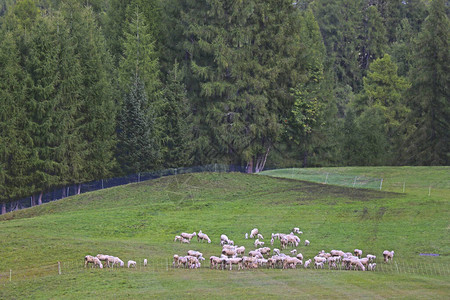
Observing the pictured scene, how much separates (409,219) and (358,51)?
329 ft

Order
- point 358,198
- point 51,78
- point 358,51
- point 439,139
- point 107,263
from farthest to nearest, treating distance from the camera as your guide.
A: point 358,51
point 439,139
point 51,78
point 358,198
point 107,263

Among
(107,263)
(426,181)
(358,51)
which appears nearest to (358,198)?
(426,181)

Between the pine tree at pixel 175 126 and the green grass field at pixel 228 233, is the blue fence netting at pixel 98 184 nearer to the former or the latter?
the pine tree at pixel 175 126

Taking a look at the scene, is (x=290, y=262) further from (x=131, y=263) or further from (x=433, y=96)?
(x=433, y=96)

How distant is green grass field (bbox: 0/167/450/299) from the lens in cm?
3338

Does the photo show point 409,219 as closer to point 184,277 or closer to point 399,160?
point 184,277

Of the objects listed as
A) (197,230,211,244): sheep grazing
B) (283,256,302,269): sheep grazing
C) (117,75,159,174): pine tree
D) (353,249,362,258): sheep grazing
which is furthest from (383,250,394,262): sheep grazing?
(117,75,159,174): pine tree

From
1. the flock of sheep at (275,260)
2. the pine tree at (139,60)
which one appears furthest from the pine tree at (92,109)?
the flock of sheep at (275,260)

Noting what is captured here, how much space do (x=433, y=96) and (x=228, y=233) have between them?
46.3 m

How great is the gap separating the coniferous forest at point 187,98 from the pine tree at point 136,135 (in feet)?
0.56

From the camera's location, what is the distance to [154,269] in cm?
3800

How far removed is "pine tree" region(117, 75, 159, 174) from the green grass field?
14143 mm

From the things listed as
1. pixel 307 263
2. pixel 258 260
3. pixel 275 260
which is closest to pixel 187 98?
pixel 258 260

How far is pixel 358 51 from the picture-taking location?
15012 cm
